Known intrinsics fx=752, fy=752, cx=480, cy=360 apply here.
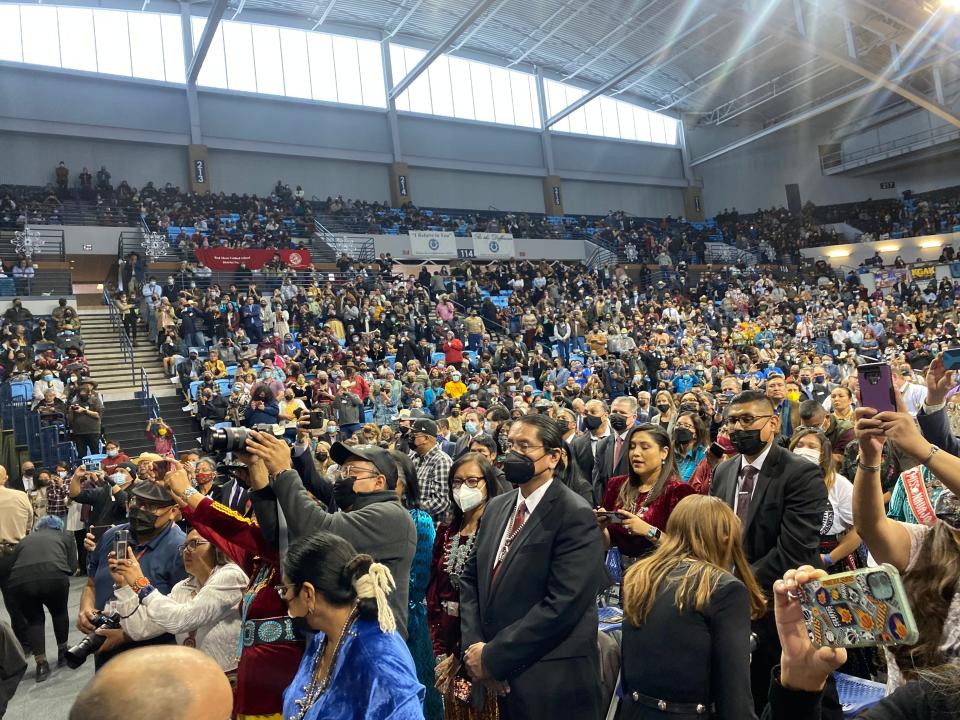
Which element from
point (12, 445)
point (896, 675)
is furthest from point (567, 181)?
point (896, 675)

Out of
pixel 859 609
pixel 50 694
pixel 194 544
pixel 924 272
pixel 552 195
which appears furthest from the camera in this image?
pixel 552 195

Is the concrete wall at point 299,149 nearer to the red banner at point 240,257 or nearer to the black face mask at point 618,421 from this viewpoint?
the red banner at point 240,257

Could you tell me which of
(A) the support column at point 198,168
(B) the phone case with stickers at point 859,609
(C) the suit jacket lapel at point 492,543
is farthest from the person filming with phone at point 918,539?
(A) the support column at point 198,168

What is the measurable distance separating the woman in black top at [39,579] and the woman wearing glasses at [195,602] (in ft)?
9.71

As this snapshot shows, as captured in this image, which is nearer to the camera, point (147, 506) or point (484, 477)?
point (147, 506)

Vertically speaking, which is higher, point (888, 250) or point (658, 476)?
point (888, 250)

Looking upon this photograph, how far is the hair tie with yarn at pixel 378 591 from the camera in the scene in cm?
207

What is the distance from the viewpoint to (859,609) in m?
1.24

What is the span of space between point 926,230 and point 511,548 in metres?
34.4

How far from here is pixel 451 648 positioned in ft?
11.3

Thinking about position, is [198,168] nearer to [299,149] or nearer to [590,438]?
[299,149]

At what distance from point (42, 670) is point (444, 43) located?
22.6m

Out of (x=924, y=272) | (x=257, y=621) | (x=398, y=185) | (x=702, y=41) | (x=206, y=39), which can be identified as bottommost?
(x=257, y=621)

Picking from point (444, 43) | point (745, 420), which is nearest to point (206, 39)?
point (444, 43)
